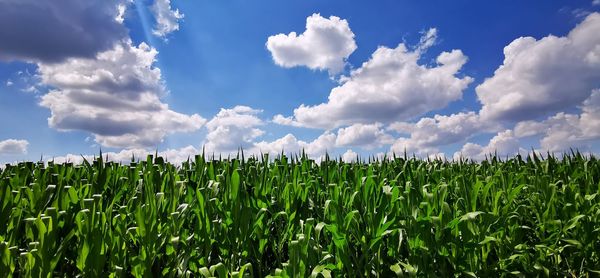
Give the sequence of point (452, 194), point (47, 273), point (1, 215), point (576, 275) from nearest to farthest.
Result: 1. point (47, 273)
2. point (1, 215)
3. point (576, 275)
4. point (452, 194)

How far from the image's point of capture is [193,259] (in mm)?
2971

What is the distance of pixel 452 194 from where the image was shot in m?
4.25

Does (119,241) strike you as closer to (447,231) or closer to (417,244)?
(417,244)

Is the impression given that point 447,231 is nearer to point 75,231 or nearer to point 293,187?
point 293,187

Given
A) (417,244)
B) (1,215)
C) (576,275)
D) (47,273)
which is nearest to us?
(47,273)

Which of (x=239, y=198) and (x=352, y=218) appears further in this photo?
(x=239, y=198)

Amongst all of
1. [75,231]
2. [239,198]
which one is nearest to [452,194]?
[239,198]

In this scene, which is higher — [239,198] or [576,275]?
[239,198]

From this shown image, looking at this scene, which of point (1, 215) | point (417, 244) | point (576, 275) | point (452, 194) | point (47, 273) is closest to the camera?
point (47, 273)

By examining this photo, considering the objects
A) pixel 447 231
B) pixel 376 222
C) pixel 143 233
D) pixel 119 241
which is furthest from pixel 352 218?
pixel 119 241

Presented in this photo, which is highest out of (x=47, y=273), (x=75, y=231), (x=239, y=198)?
(x=239, y=198)

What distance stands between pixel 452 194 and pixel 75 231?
3.21 m

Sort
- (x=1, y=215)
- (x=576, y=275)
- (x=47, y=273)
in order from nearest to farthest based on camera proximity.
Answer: (x=47, y=273) < (x=1, y=215) < (x=576, y=275)

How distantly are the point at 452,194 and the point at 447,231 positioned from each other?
4.36ft
